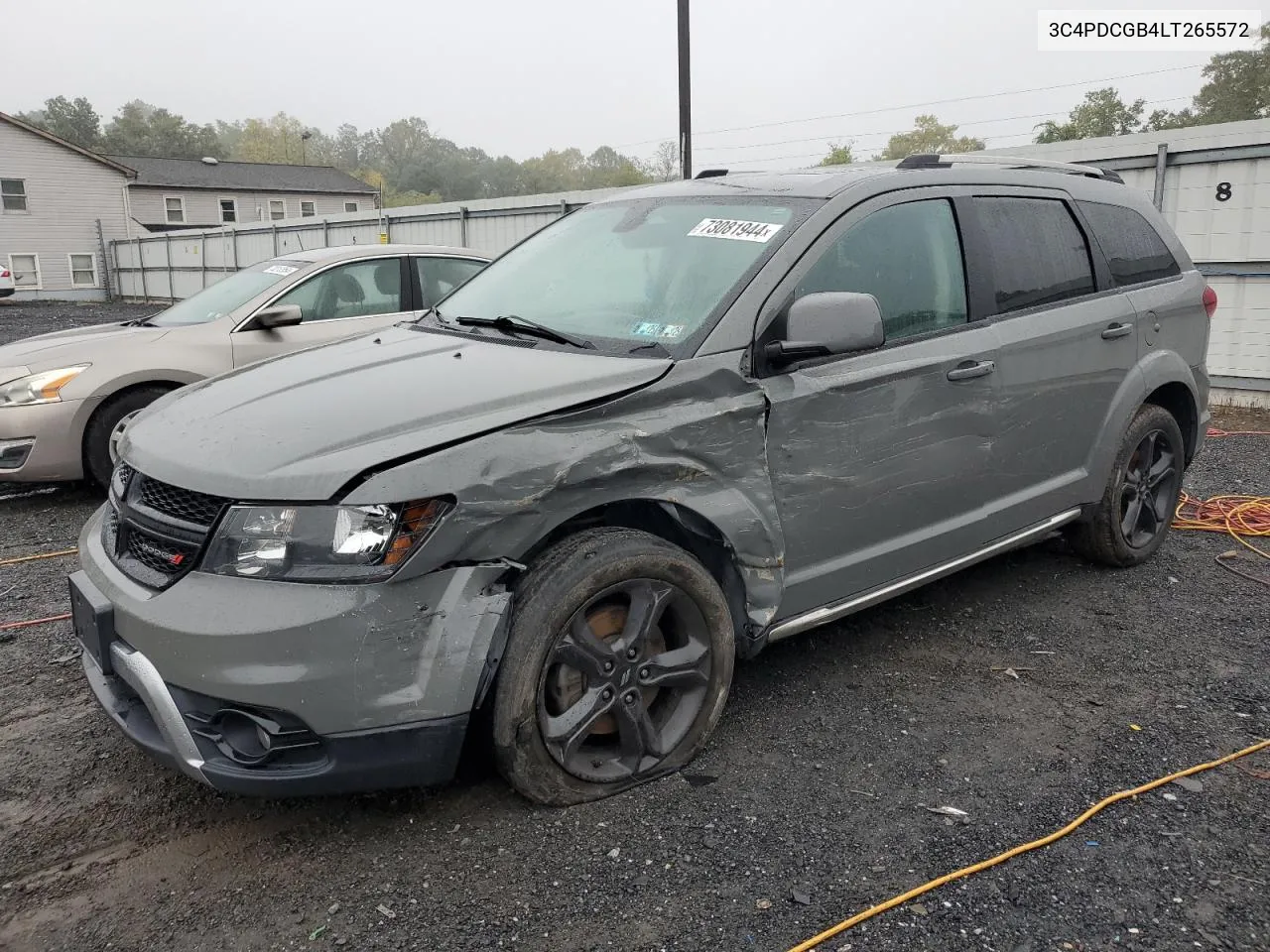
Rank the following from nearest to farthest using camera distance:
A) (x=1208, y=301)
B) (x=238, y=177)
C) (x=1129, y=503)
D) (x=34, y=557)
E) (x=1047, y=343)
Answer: (x=1047, y=343)
(x=1129, y=503)
(x=1208, y=301)
(x=34, y=557)
(x=238, y=177)

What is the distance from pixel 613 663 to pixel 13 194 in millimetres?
44626

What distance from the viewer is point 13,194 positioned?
3859 centimetres

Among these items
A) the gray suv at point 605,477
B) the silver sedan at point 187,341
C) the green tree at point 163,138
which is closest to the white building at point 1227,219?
the gray suv at point 605,477

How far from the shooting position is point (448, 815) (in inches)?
111

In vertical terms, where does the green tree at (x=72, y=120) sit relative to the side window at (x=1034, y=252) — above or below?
above

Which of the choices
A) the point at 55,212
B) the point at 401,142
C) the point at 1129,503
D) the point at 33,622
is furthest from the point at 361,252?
the point at 401,142

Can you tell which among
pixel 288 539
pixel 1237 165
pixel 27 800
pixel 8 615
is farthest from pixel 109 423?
pixel 1237 165

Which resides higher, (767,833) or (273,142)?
(273,142)

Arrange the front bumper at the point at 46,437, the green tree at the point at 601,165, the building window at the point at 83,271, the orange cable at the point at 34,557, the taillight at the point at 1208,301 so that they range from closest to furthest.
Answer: the taillight at the point at 1208,301 < the orange cable at the point at 34,557 < the front bumper at the point at 46,437 < the building window at the point at 83,271 < the green tree at the point at 601,165

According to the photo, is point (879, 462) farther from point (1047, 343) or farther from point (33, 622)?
point (33, 622)

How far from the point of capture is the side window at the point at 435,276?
23.1 ft

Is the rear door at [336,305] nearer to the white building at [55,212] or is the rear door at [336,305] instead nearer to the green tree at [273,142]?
the white building at [55,212]

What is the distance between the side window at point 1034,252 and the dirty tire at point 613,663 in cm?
187

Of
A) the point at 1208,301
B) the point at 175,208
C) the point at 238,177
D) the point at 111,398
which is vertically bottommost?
the point at 111,398
